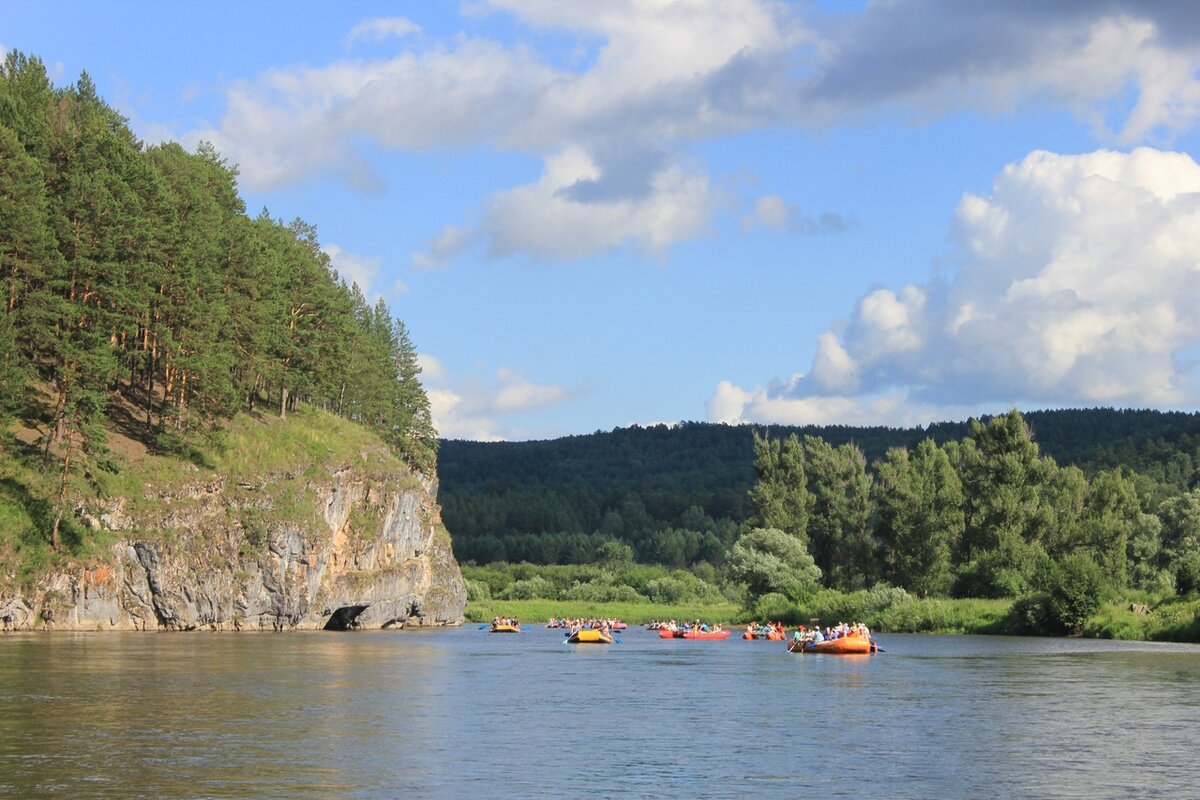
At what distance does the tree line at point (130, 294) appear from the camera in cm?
8681

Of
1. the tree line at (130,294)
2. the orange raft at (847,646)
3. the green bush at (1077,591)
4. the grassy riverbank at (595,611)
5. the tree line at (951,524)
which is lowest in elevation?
the grassy riverbank at (595,611)

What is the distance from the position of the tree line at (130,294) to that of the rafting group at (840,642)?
46.3 m

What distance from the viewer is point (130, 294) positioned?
3593 inches

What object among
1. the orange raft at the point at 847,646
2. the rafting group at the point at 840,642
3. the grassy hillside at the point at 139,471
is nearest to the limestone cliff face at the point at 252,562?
the grassy hillside at the point at 139,471

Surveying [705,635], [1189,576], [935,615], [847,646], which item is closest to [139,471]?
[705,635]

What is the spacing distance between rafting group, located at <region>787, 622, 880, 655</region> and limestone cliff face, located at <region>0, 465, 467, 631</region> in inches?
1634

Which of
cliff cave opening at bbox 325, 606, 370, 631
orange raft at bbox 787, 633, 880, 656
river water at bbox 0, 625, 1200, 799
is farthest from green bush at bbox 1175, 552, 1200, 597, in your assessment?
cliff cave opening at bbox 325, 606, 370, 631

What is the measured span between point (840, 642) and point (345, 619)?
170 ft

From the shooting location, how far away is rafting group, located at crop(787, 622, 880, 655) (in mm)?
84750

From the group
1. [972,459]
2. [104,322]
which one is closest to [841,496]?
[972,459]

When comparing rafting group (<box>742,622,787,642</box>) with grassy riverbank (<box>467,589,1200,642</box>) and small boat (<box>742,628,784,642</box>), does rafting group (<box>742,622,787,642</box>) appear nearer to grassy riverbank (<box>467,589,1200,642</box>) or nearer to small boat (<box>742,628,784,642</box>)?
small boat (<box>742,628,784,642</box>)

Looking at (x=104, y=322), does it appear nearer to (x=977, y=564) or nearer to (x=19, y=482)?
(x=19, y=482)

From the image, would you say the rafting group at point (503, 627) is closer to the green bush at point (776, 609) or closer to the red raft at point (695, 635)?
the red raft at point (695, 635)

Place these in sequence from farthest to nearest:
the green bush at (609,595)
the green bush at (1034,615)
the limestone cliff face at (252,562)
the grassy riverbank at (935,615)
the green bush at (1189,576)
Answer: the green bush at (609,595) → the green bush at (1034,615) → the green bush at (1189,576) → the grassy riverbank at (935,615) → the limestone cliff face at (252,562)
